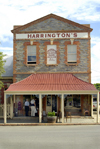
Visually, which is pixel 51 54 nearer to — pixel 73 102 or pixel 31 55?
pixel 31 55

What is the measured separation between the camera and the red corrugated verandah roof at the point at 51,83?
52.7 feet

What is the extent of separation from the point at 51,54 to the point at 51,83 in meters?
3.10

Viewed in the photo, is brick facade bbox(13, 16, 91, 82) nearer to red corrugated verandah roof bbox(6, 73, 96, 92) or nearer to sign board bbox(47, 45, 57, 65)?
sign board bbox(47, 45, 57, 65)

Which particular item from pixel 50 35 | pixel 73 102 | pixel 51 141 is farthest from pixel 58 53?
pixel 51 141

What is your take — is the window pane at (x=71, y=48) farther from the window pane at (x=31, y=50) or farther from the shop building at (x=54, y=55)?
the window pane at (x=31, y=50)

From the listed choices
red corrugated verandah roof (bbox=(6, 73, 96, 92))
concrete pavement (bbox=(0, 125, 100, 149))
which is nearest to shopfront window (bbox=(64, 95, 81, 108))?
red corrugated verandah roof (bbox=(6, 73, 96, 92))

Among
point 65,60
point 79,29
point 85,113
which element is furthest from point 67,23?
point 85,113

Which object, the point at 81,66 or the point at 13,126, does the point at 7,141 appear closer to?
the point at 13,126

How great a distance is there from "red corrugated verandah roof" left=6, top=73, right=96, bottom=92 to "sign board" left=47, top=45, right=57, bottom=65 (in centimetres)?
117

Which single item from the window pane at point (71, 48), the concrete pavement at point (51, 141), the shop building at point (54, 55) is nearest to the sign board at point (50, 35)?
the shop building at point (54, 55)

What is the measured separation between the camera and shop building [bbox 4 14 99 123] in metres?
18.9

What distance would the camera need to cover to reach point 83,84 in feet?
55.7

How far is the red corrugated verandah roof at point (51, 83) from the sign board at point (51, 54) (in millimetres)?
1167

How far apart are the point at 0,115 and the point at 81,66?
319 inches
